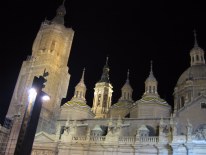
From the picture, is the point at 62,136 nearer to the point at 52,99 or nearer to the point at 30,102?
the point at 52,99

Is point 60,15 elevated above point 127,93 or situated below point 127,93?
above

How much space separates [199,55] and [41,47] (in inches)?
1221

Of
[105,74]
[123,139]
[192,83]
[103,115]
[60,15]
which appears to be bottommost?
[123,139]

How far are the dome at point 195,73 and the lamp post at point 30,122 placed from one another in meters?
37.3

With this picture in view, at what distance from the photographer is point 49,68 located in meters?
48.8

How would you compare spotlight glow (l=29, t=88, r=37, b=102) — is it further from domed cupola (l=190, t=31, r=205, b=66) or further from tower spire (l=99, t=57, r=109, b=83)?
tower spire (l=99, t=57, r=109, b=83)

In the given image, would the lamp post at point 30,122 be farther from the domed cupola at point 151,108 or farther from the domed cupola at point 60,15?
the domed cupola at point 60,15

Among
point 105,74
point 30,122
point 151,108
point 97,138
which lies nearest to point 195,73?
point 151,108

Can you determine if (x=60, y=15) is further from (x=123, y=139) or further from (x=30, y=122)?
(x=30, y=122)

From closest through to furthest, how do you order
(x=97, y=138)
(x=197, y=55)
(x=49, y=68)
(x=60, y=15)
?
(x=97, y=138)
(x=49, y=68)
(x=197, y=55)
(x=60, y=15)

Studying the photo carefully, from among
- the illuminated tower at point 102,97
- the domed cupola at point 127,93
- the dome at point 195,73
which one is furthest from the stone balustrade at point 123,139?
the illuminated tower at point 102,97

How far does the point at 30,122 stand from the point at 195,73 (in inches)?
1542

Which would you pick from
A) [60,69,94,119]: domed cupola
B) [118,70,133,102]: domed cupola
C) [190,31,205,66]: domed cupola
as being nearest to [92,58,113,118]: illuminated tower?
[118,70,133,102]: domed cupola

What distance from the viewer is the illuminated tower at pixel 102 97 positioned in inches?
2168
